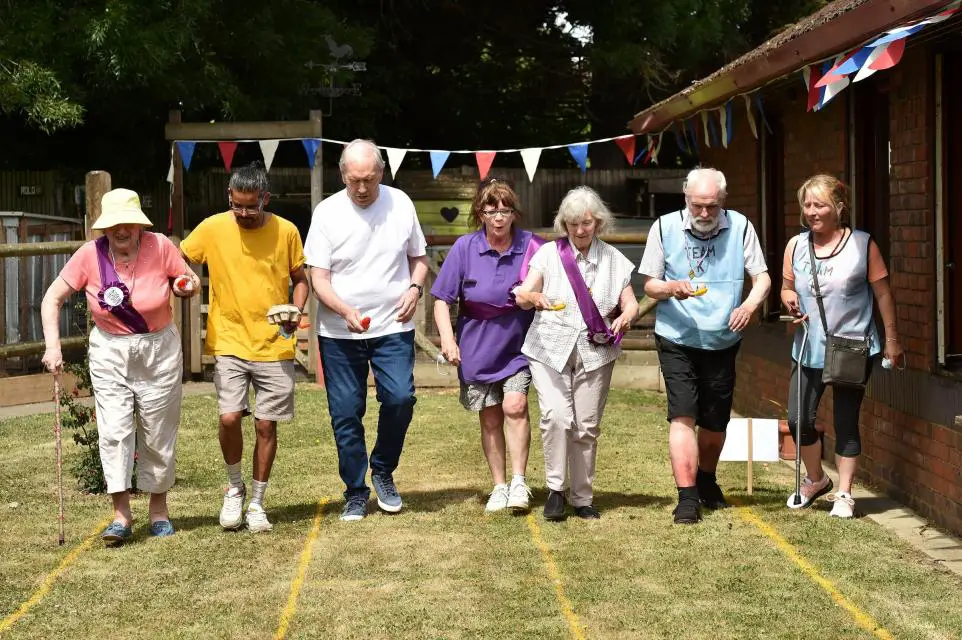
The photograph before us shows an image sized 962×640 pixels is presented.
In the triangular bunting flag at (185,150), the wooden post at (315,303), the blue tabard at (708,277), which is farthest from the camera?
the triangular bunting flag at (185,150)

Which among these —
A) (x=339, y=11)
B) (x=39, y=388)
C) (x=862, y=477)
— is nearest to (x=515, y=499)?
(x=862, y=477)

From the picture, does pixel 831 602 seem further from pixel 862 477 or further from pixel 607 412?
pixel 607 412

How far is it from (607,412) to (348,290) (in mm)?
5689

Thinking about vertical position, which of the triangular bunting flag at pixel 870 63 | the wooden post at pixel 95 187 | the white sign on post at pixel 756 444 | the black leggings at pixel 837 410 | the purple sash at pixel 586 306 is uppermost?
the triangular bunting flag at pixel 870 63

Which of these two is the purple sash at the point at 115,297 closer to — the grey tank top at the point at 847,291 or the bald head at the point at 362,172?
the bald head at the point at 362,172

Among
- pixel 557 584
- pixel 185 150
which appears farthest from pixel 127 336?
pixel 185 150

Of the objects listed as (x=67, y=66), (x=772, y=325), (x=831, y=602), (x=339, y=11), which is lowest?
(x=831, y=602)

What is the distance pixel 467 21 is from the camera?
26203 millimetres

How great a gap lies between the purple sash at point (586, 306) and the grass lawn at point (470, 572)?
95 centimetres

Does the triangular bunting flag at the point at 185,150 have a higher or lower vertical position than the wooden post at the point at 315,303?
higher

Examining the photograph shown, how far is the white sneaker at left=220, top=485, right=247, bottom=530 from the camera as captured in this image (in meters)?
7.82

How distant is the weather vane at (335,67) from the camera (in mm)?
22163

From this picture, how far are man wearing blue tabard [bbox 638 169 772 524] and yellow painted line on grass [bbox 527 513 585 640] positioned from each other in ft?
2.43

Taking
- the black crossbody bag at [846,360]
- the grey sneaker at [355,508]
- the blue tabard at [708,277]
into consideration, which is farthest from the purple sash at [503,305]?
the black crossbody bag at [846,360]
